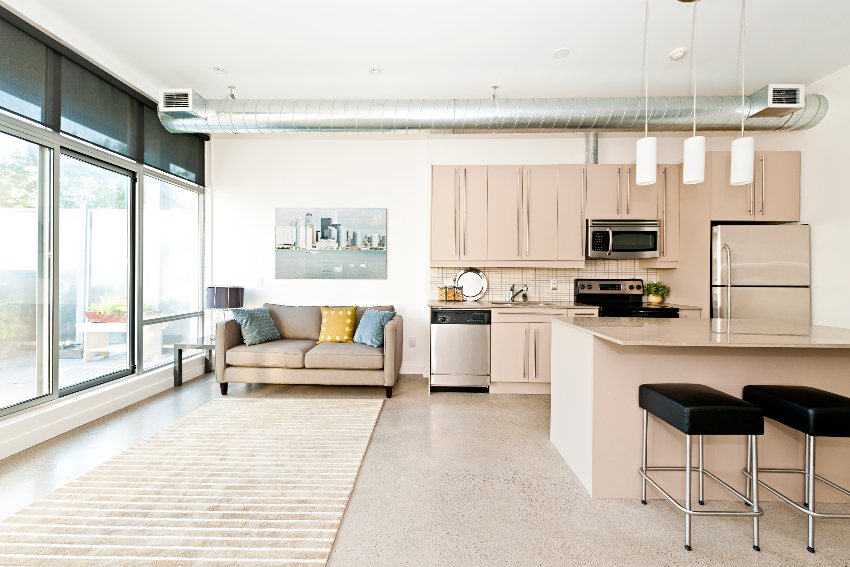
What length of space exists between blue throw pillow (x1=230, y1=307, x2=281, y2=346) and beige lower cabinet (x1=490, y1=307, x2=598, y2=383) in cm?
247

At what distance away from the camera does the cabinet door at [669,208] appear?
4.45m

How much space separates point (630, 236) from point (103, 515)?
4916mm

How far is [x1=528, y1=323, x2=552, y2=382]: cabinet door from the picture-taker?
425cm

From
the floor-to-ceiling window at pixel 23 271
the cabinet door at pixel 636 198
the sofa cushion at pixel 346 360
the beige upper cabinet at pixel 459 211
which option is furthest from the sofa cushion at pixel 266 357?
the cabinet door at pixel 636 198

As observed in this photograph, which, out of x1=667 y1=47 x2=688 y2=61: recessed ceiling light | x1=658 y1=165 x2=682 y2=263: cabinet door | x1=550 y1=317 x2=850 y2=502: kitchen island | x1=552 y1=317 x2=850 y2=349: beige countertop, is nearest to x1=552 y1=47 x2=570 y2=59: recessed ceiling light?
x1=667 y1=47 x2=688 y2=61: recessed ceiling light

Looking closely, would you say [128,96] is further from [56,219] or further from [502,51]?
[502,51]

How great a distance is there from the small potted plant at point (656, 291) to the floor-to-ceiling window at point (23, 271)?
19.1 ft

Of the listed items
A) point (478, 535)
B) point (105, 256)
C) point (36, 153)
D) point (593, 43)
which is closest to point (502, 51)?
point (593, 43)

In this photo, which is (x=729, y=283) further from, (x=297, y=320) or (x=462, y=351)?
(x=297, y=320)

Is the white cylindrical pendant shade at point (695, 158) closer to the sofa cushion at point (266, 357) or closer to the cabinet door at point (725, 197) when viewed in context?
the cabinet door at point (725, 197)

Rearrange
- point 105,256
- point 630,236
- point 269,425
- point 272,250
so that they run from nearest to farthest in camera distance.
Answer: point 269,425 < point 105,256 < point 630,236 < point 272,250

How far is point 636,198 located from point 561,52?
1963mm

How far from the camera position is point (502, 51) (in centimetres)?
327

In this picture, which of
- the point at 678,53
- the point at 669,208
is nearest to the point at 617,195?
the point at 669,208
